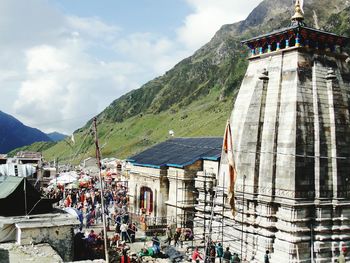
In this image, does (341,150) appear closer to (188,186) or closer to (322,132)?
(322,132)

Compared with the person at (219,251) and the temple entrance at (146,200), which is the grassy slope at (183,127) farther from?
the person at (219,251)

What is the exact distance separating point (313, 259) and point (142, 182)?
797 inches

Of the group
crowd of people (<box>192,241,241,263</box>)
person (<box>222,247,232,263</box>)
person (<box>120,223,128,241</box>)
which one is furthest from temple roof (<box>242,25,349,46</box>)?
person (<box>120,223,128,241</box>)

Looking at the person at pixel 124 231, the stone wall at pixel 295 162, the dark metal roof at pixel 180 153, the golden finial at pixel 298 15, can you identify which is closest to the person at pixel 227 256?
the stone wall at pixel 295 162

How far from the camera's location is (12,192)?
2345 centimetres

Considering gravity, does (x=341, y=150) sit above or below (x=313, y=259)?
above

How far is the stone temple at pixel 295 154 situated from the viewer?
80.2 feet

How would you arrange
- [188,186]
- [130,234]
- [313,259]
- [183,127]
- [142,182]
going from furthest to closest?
[183,127], [142,182], [188,186], [130,234], [313,259]

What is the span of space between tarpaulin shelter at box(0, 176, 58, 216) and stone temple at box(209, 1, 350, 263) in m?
11.3

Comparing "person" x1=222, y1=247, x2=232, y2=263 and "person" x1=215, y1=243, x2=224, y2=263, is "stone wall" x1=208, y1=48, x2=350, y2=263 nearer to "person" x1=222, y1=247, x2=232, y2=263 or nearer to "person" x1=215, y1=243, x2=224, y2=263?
"person" x1=215, y1=243, x2=224, y2=263

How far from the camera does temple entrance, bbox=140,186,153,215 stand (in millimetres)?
39750

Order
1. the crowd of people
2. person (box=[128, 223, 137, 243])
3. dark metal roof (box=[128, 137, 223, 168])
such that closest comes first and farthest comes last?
1. the crowd of people
2. person (box=[128, 223, 137, 243])
3. dark metal roof (box=[128, 137, 223, 168])

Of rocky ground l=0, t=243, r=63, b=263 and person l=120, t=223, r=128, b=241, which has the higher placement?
rocky ground l=0, t=243, r=63, b=263

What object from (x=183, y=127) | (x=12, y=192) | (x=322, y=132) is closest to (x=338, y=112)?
(x=322, y=132)
